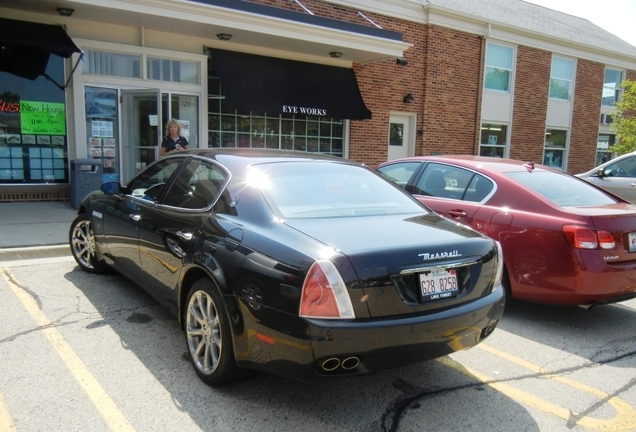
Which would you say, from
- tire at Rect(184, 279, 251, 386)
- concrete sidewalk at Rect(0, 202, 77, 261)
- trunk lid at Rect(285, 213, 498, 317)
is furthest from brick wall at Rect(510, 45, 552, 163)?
tire at Rect(184, 279, 251, 386)

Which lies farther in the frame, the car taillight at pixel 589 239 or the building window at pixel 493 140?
the building window at pixel 493 140

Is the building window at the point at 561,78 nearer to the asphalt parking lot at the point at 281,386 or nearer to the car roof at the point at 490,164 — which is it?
→ the car roof at the point at 490,164

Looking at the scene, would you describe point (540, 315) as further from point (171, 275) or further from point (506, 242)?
point (171, 275)

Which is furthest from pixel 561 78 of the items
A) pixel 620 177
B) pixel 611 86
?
pixel 620 177

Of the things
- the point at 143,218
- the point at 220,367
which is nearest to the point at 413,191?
the point at 143,218

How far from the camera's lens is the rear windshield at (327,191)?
3314mm

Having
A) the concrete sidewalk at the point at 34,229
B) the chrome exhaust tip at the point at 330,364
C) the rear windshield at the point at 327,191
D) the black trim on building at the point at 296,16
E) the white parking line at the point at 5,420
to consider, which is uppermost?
the black trim on building at the point at 296,16

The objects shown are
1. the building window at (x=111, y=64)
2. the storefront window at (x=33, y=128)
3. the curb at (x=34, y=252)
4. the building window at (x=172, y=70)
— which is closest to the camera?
the curb at (x=34, y=252)

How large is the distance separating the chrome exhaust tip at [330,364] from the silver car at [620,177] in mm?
7960

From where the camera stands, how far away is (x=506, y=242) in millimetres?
4676

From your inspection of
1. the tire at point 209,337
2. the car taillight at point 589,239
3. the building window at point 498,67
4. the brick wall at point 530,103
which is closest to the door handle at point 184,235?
the tire at point 209,337

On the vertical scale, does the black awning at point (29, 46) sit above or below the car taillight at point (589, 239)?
above

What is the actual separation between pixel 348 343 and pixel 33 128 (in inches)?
347

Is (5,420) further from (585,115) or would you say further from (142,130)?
(585,115)
